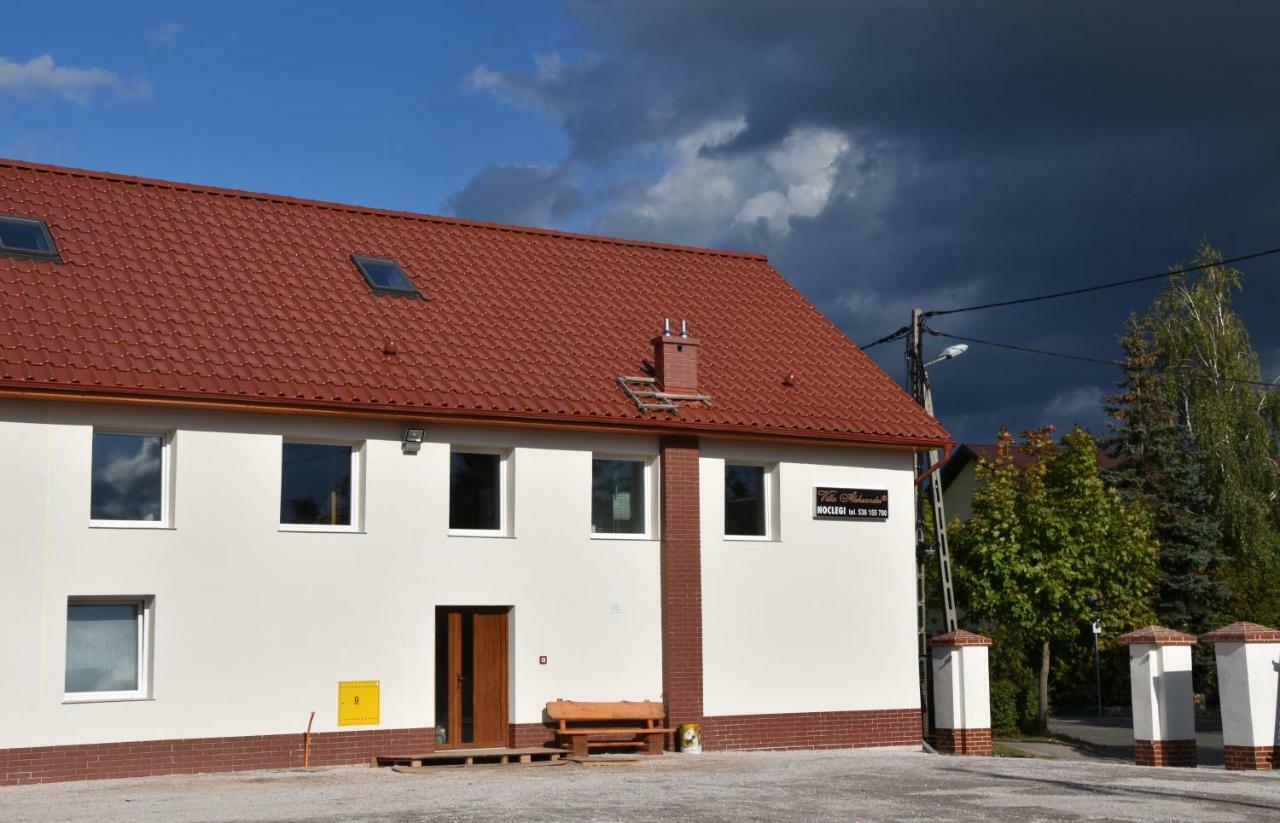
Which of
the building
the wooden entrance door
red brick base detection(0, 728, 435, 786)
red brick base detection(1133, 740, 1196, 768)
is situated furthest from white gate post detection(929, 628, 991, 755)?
red brick base detection(0, 728, 435, 786)

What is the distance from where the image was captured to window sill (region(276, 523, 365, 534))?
18453 millimetres

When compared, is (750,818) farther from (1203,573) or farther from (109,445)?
(1203,573)

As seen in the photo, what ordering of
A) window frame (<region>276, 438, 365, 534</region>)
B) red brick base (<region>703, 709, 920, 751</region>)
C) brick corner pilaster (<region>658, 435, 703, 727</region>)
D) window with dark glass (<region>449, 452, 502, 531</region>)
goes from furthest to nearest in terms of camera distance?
1. red brick base (<region>703, 709, 920, 751</region>)
2. brick corner pilaster (<region>658, 435, 703, 727</region>)
3. window with dark glass (<region>449, 452, 502, 531</region>)
4. window frame (<region>276, 438, 365, 534</region>)

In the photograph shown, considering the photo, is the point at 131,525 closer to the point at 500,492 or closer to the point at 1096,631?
the point at 500,492

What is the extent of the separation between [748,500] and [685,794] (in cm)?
784

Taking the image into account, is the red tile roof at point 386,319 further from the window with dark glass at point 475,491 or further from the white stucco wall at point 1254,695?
the white stucco wall at point 1254,695

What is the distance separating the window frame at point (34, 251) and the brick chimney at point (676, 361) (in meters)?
8.30

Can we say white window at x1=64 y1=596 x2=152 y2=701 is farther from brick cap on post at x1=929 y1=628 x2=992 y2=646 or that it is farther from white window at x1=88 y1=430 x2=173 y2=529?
brick cap on post at x1=929 y1=628 x2=992 y2=646

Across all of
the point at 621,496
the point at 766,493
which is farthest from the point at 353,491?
the point at 766,493

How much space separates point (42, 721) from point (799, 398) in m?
11.6

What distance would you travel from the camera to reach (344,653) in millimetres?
18625

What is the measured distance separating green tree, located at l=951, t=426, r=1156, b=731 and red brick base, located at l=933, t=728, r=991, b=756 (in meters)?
12.7

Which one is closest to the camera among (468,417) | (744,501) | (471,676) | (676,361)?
(468,417)

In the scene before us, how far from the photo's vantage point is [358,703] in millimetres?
18641
